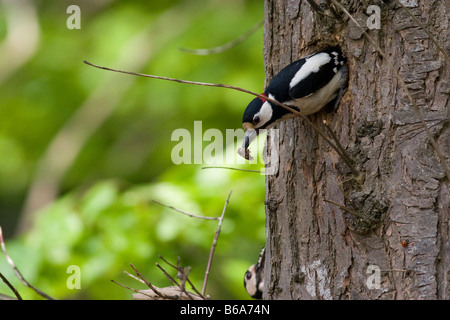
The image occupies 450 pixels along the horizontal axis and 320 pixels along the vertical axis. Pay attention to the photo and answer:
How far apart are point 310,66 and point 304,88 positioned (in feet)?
0.32

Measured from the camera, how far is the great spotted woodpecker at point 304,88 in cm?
224

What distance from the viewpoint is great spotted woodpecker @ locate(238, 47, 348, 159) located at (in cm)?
224

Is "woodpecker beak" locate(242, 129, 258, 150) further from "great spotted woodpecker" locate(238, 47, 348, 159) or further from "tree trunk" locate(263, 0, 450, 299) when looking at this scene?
"tree trunk" locate(263, 0, 450, 299)

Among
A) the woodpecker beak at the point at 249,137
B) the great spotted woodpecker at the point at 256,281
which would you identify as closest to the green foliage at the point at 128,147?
the great spotted woodpecker at the point at 256,281

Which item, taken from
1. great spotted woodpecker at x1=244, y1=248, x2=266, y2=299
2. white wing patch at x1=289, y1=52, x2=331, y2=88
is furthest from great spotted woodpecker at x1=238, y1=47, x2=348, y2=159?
great spotted woodpecker at x1=244, y1=248, x2=266, y2=299

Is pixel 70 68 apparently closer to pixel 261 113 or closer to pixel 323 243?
pixel 261 113

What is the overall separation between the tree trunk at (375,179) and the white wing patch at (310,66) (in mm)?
84

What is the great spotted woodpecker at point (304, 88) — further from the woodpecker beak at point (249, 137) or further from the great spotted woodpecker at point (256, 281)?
the great spotted woodpecker at point (256, 281)

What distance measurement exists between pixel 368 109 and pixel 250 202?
1.91m

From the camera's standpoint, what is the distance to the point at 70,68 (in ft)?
22.8

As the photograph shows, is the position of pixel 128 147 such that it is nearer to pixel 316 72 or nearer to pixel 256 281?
pixel 256 281
